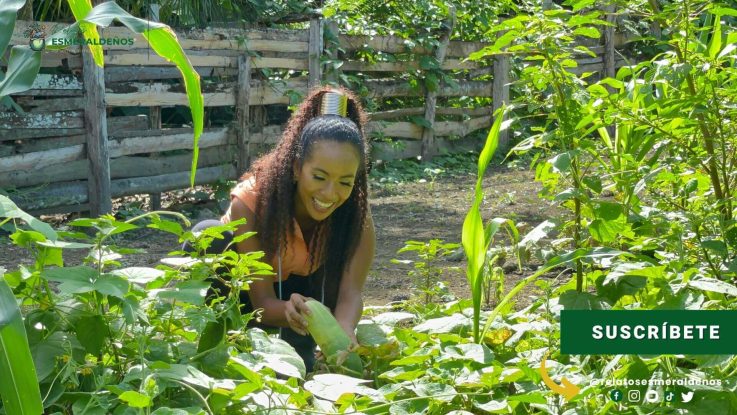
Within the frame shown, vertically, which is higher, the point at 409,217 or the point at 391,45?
the point at 391,45

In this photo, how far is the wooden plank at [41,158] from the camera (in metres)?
6.83

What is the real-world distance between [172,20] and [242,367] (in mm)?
8350

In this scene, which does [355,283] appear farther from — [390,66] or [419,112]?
[419,112]

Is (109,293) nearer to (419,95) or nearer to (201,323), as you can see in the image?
(201,323)

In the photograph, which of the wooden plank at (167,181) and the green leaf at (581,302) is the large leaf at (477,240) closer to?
the green leaf at (581,302)

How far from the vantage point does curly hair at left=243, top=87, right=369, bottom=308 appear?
3197 mm

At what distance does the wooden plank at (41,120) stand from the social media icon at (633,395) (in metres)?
5.72

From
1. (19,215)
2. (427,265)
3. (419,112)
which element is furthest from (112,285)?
(419,112)

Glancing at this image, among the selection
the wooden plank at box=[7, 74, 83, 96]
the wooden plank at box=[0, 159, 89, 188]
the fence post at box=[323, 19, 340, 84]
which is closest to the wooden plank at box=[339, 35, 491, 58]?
the fence post at box=[323, 19, 340, 84]

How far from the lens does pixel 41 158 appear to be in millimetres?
7062

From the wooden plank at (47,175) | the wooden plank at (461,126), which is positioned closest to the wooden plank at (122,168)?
the wooden plank at (47,175)

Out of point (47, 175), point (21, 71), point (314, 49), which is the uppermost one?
point (314, 49)

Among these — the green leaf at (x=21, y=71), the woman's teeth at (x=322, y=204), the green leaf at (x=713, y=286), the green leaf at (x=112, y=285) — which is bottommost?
the green leaf at (x=713, y=286)

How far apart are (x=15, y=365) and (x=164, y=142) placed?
260 inches
